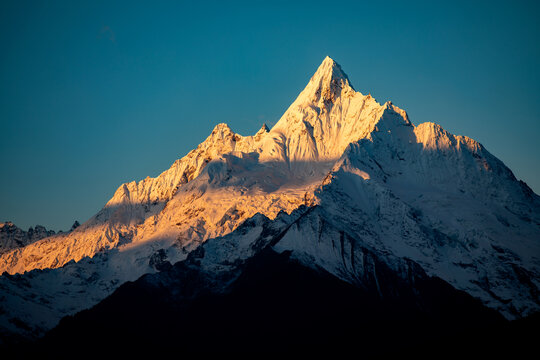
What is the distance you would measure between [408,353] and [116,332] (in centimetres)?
9021

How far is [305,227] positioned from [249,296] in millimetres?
28561

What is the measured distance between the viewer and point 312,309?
572 feet

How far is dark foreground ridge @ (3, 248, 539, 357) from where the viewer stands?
16550 centimetres

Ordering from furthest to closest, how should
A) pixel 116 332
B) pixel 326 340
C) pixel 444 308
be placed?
pixel 116 332
pixel 444 308
pixel 326 340

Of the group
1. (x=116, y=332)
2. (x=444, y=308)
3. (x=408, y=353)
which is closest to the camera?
(x=408, y=353)

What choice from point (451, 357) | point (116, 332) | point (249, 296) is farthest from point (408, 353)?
point (116, 332)

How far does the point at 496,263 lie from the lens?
196375 millimetres

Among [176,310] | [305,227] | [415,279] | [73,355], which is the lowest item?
[73,355]

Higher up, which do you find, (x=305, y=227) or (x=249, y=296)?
(x=305, y=227)

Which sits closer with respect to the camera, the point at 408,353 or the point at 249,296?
the point at 408,353

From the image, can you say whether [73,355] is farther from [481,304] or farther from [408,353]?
[481,304]

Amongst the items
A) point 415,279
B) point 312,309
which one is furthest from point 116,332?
point 415,279

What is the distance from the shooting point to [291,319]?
172875mm

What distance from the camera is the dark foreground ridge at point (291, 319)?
166 metres
